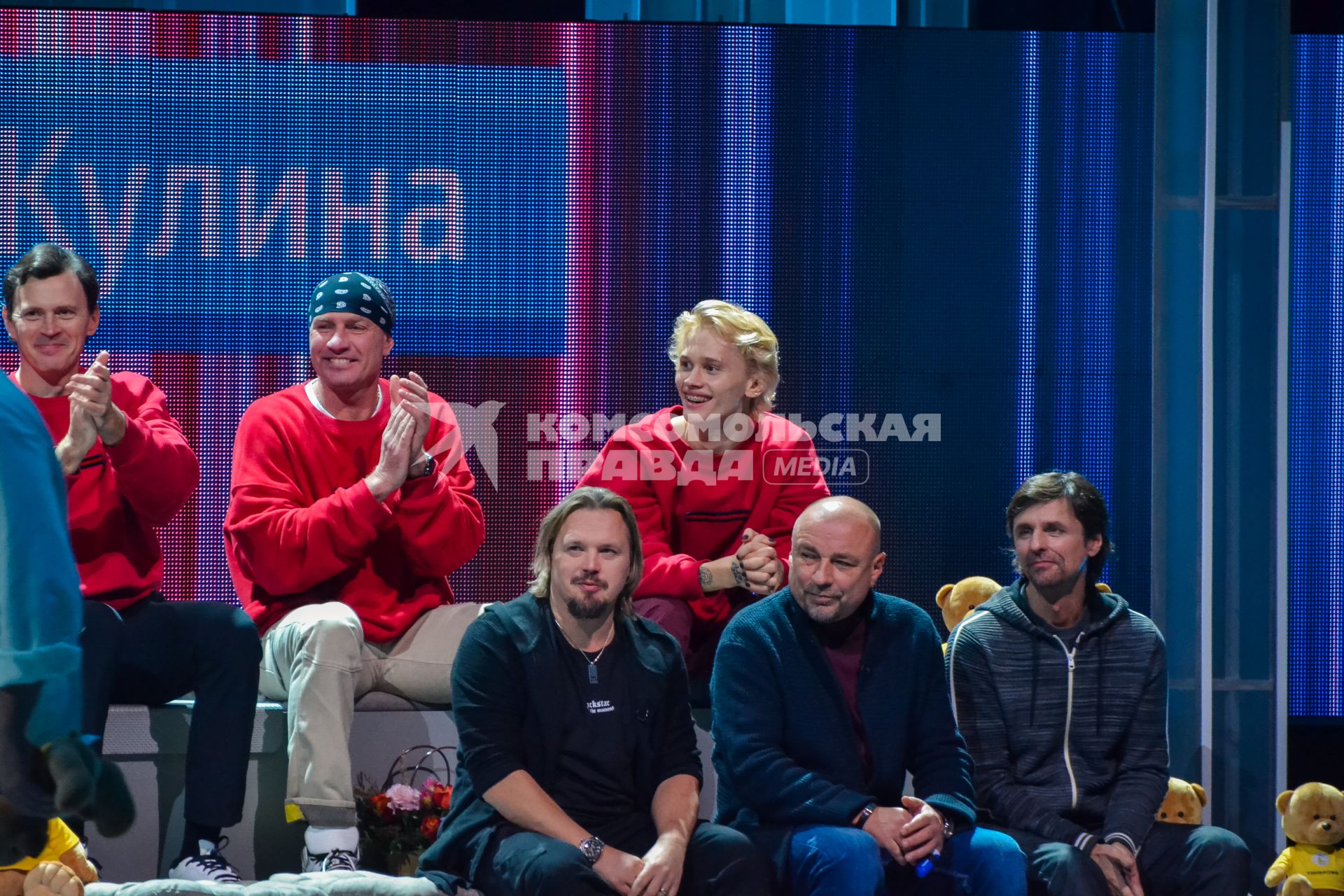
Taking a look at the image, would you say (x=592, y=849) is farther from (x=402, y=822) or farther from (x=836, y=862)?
(x=402, y=822)

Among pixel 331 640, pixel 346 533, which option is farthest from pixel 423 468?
pixel 331 640

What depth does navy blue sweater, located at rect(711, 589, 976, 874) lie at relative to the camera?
3023 millimetres

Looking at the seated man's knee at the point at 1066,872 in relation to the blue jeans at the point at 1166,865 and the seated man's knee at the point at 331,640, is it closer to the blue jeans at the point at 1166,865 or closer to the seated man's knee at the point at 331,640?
the blue jeans at the point at 1166,865

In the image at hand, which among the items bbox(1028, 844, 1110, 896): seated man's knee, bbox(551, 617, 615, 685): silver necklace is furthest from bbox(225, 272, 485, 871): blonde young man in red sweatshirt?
bbox(1028, 844, 1110, 896): seated man's knee

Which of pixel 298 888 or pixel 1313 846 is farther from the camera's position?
pixel 1313 846

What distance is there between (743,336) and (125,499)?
1587mm

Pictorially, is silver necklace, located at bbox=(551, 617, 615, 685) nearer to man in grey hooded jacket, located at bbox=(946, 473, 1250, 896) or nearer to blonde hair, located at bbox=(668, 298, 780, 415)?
man in grey hooded jacket, located at bbox=(946, 473, 1250, 896)

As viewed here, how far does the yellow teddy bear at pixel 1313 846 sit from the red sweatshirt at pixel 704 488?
1376 millimetres

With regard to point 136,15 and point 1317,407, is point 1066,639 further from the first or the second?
point 136,15

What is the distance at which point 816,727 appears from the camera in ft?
10.1

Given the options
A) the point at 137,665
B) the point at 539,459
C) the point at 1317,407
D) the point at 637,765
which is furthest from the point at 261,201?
the point at 1317,407

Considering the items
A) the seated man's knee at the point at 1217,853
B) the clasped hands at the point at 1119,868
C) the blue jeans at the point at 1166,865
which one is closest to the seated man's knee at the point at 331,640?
the blue jeans at the point at 1166,865

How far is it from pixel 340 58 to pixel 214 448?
3.96 ft

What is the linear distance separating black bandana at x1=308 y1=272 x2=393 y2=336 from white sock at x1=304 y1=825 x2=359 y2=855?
4.27 ft
